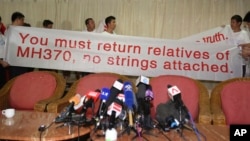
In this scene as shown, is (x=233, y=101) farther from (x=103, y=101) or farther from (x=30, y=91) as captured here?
(x=30, y=91)

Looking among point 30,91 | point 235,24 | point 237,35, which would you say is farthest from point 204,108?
point 235,24

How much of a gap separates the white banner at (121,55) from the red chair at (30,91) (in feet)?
3.45

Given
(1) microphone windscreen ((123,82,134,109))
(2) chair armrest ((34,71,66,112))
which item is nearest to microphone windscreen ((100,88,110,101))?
(1) microphone windscreen ((123,82,134,109))

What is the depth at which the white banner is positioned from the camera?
3992 millimetres

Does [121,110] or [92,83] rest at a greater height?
[92,83]

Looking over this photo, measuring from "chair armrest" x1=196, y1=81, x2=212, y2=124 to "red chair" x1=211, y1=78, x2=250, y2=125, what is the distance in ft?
0.16

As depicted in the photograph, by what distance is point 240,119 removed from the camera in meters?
2.46

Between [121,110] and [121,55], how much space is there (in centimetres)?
237

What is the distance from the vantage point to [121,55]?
4023mm

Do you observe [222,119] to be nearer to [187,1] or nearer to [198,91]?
[198,91]

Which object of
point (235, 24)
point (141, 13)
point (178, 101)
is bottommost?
point (178, 101)

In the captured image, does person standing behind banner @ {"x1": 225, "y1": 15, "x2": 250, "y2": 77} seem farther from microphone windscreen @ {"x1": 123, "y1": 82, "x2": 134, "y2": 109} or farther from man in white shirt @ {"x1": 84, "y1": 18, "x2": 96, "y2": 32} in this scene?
microphone windscreen @ {"x1": 123, "y1": 82, "x2": 134, "y2": 109}

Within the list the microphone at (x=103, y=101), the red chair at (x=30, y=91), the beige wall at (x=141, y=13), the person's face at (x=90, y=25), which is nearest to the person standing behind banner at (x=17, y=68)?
the red chair at (x=30, y=91)

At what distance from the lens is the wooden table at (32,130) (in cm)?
162
